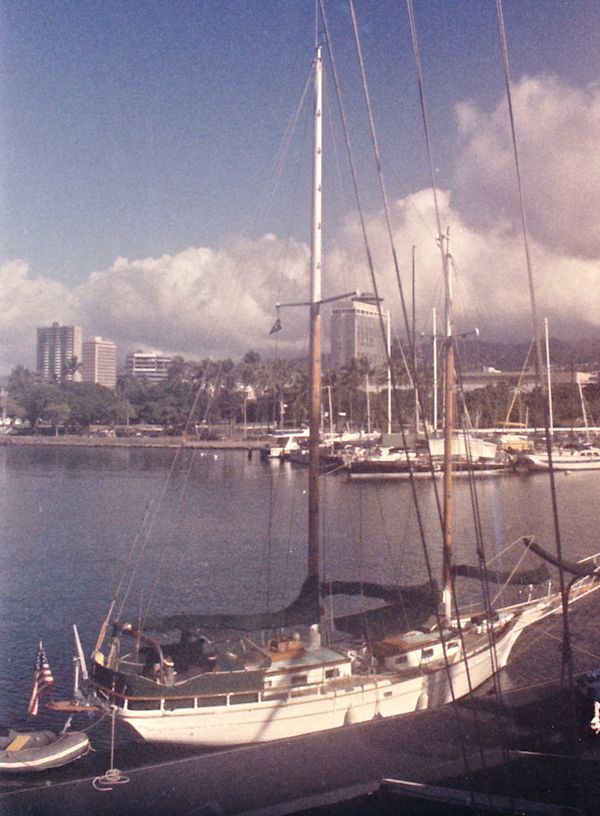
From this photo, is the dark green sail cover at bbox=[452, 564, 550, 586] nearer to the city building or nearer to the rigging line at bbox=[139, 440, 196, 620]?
the rigging line at bbox=[139, 440, 196, 620]

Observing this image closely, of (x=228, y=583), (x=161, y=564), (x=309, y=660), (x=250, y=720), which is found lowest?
(x=228, y=583)

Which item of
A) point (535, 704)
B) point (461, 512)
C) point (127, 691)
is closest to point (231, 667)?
point (127, 691)

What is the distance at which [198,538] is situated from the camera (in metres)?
18.1

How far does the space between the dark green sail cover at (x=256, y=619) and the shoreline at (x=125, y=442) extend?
40.4 m

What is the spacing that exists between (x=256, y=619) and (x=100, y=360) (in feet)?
422

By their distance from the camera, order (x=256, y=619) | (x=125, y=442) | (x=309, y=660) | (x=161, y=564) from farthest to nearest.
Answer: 1. (x=125, y=442)
2. (x=161, y=564)
3. (x=256, y=619)
4. (x=309, y=660)

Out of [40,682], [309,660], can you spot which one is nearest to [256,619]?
[309,660]

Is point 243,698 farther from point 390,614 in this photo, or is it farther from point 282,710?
point 390,614

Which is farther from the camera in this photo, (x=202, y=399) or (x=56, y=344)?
(x=56, y=344)

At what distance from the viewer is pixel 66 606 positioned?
12.4m

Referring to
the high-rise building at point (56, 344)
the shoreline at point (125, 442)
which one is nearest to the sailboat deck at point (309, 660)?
the shoreline at point (125, 442)

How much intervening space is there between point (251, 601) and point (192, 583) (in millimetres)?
1680

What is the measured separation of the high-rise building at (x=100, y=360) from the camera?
124375 mm

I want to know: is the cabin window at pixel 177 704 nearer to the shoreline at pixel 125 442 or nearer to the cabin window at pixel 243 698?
the cabin window at pixel 243 698
